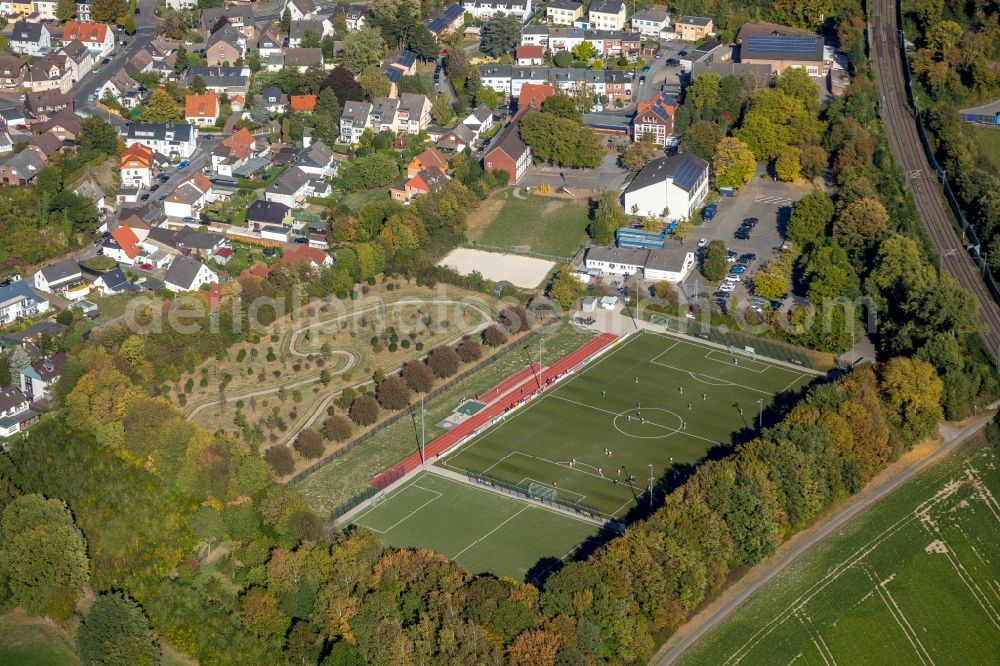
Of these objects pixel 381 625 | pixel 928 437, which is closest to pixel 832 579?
pixel 928 437

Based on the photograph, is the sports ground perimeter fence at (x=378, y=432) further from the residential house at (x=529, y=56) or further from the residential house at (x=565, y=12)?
the residential house at (x=565, y=12)

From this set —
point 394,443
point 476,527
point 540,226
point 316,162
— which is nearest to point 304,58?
point 316,162

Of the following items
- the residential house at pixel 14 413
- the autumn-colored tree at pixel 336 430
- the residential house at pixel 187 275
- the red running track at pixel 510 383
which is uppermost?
the residential house at pixel 187 275

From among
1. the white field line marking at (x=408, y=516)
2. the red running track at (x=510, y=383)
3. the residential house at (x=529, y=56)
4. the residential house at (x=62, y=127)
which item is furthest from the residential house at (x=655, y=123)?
the white field line marking at (x=408, y=516)

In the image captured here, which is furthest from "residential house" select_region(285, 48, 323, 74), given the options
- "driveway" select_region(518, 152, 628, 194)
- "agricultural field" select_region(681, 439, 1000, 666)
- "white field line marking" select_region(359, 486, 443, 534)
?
"agricultural field" select_region(681, 439, 1000, 666)

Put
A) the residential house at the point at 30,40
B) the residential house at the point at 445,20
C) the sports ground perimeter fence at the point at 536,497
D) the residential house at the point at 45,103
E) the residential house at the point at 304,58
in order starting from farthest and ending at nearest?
1. the residential house at the point at 445,20
2. the residential house at the point at 30,40
3. the residential house at the point at 304,58
4. the residential house at the point at 45,103
5. the sports ground perimeter fence at the point at 536,497

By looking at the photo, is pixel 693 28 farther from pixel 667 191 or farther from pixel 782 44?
pixel 667 191

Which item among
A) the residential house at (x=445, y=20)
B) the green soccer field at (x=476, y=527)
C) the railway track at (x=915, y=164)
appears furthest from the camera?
the residential house at (x=445, y=20)
